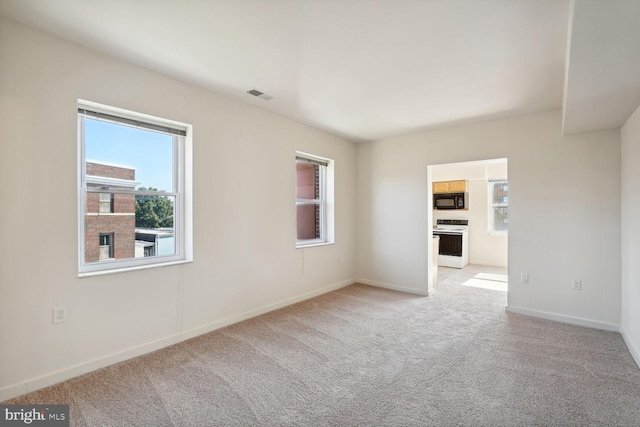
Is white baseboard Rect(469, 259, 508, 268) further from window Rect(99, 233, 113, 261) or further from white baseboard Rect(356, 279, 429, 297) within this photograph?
window Rect(99, 233, 113, 261)

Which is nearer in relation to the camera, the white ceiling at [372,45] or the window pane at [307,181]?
the white ceiling at [372,45]

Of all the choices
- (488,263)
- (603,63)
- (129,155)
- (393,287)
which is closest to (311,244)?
(393,287)

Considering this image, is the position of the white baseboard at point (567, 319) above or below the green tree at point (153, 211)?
below

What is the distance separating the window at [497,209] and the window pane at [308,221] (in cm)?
466

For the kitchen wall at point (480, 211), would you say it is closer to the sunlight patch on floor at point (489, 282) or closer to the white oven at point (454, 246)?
the white oven at point (454, 246)

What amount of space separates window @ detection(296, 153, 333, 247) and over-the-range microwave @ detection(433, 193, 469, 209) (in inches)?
158

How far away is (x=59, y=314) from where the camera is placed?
7.73 ft

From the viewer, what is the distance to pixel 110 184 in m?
2.73

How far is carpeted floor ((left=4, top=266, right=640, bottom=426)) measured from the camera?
6.57ft

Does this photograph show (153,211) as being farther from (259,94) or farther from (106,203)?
(259,94)

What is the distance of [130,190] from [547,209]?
4.65 m
